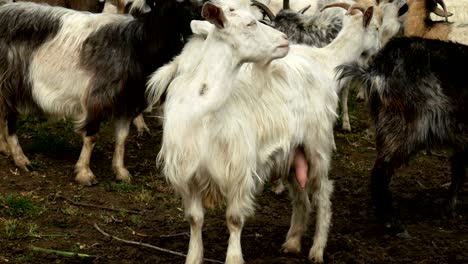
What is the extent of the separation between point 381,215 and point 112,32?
2889 mm

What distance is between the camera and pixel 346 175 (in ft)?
27.7

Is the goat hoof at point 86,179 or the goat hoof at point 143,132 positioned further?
the goat hoof at point 143,132

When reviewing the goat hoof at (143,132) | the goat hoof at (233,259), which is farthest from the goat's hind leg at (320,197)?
the goat hoof at (143,132)

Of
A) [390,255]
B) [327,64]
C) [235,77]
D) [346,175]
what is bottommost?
[346,175]

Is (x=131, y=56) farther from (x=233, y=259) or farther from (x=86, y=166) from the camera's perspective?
(x=233, y=259)

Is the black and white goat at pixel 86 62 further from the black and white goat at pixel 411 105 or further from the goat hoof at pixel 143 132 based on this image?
the black and white goat at pixel 411 105

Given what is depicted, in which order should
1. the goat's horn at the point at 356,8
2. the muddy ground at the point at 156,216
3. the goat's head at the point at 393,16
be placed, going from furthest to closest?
the goat's head at the point at 393,16 < the goat's horn at the point at 356,8 < the muddy ground at the point at 156,216

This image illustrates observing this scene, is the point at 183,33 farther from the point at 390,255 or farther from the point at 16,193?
the point at 390,255

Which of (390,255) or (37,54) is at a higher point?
(37,54)

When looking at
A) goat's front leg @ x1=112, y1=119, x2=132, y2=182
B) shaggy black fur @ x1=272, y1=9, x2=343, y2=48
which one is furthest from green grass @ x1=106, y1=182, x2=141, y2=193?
shaggy black fur @ x1=272, y1=9, x2=343, y2=48

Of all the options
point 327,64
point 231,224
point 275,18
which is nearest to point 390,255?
point 231,224

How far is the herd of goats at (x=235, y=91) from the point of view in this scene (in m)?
5.33

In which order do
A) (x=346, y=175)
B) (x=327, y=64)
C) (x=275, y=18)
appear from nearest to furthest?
(x=327, y=64), (x=346, y=175), (x=275, y=18)

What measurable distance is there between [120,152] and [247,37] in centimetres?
287
